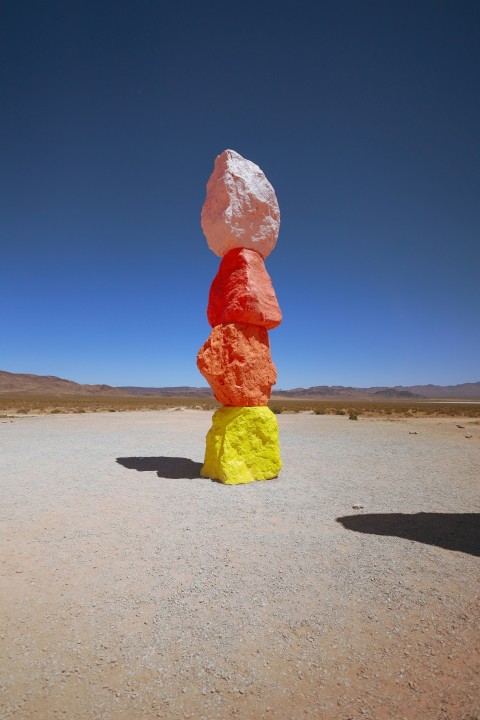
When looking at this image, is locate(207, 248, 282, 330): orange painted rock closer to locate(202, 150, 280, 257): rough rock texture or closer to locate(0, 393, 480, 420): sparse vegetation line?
locate(202, 150, 280, 257): rough rock texture

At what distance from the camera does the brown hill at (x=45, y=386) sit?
118m

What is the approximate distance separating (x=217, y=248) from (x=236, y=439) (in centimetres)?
456

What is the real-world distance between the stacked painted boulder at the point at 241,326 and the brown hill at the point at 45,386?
119m

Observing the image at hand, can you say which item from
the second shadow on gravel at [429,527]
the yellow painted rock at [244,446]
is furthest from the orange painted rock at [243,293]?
the second shadow on gravel at [429,527]

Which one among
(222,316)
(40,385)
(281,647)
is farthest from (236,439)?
(40,385)

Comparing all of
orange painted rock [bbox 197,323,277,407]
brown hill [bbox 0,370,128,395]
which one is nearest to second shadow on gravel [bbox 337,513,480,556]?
orange painted rock [bbox 197,323,277,407]

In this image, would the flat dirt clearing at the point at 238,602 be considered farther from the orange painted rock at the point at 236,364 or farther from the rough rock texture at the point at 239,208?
the rough rock texture at the point at 239,208

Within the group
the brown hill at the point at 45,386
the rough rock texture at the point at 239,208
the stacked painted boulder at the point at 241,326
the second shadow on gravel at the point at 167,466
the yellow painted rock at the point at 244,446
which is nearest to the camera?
the yellow painted rock at the point at 244,446

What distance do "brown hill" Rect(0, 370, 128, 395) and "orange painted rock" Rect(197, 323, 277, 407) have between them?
118614 mm

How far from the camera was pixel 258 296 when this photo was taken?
8.62 m

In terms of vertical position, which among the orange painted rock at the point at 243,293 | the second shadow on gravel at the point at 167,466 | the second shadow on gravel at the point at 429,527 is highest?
the orange painted rock at the point at 243,293

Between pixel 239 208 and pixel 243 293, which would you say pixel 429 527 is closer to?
pixel 243 293

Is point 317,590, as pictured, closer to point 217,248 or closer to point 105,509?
point 105,509

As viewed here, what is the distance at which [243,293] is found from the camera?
853 centimetres
